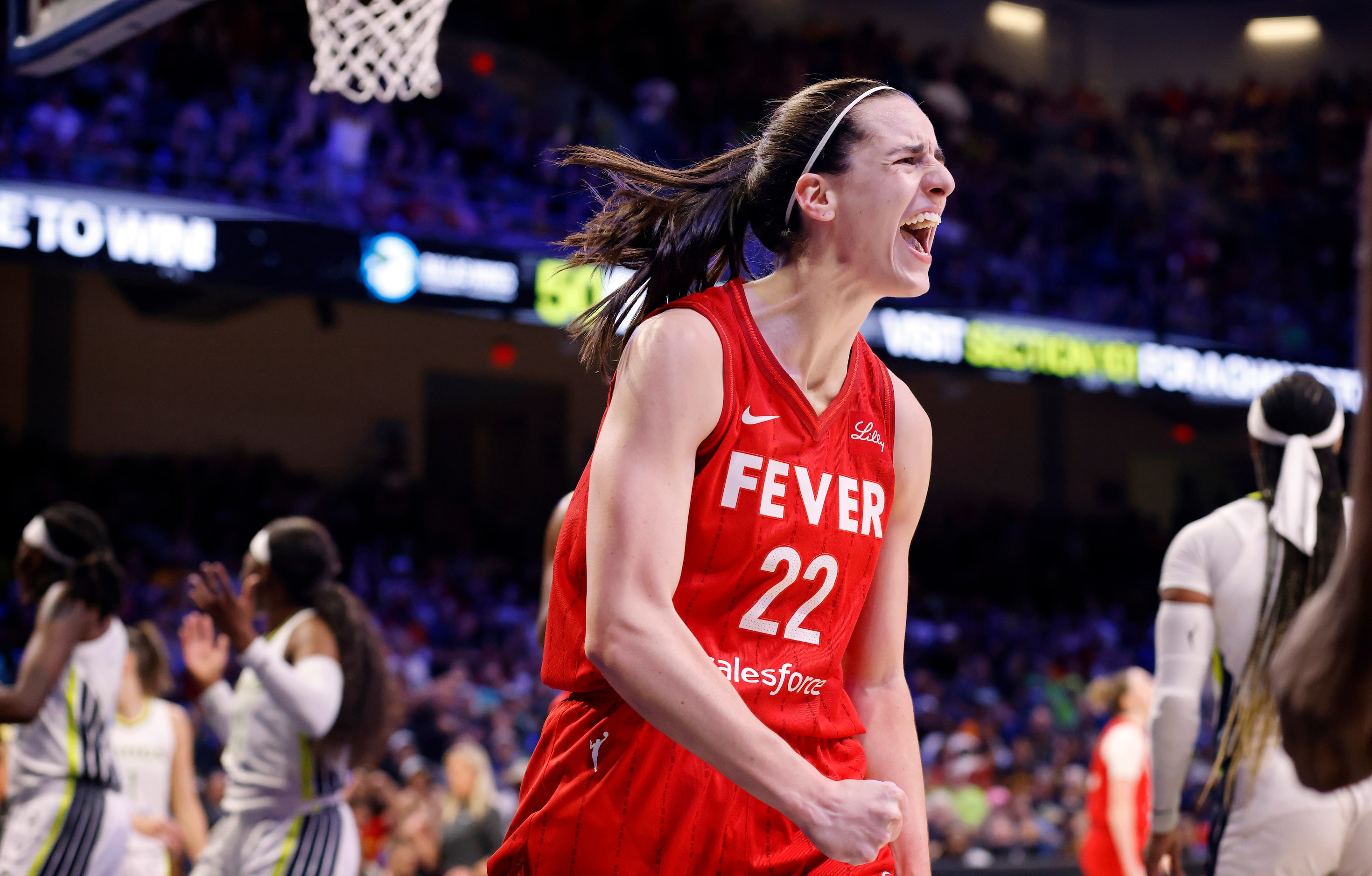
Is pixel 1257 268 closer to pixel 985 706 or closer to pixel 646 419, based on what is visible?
pixel 985 706

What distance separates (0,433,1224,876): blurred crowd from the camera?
9.07 metres

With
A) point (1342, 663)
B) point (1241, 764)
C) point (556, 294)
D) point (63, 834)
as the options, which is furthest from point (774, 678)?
point (556, 294)

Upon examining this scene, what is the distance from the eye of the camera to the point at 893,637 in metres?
2.12

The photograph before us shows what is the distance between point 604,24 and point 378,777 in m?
10.1

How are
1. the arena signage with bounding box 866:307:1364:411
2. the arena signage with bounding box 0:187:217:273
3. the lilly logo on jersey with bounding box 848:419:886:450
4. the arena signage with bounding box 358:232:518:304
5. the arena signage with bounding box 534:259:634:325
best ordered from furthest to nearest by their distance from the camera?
1. the arena signage with bounding box 866:307:1364:411
2. the arena signage with bounding box 534:259:634:325
3. the arena signage with bounding box 358:232:518:304
4. the arena signage with bounding box 0:187:217:273
5. the lilly logo on jersey with bounding box 848:419:886:450

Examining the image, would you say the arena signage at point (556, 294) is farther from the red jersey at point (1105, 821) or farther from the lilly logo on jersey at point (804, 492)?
the lilly logo on jersey at point (804, 492)

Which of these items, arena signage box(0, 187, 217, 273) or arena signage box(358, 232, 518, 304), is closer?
arena signage box(0, 187, 217, 273)

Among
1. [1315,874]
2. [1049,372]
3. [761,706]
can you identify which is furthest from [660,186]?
[1049,372]

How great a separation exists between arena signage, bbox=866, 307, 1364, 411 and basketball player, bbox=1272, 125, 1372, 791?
11018mm

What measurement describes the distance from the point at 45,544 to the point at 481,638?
8.42m

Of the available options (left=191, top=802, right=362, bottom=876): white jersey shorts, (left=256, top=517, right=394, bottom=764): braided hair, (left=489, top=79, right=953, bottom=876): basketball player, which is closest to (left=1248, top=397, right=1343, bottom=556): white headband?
(left=489, top=79, right=953, bottom=876): basketball player

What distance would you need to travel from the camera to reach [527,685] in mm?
11398

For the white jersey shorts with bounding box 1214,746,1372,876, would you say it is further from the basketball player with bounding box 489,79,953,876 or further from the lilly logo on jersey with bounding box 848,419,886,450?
the lilly logo on jersey with bounding box 848,419,886,450

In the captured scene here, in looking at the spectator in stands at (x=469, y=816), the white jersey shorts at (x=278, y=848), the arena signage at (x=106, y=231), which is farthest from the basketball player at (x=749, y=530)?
the arena signage at (x=106, y=231)
